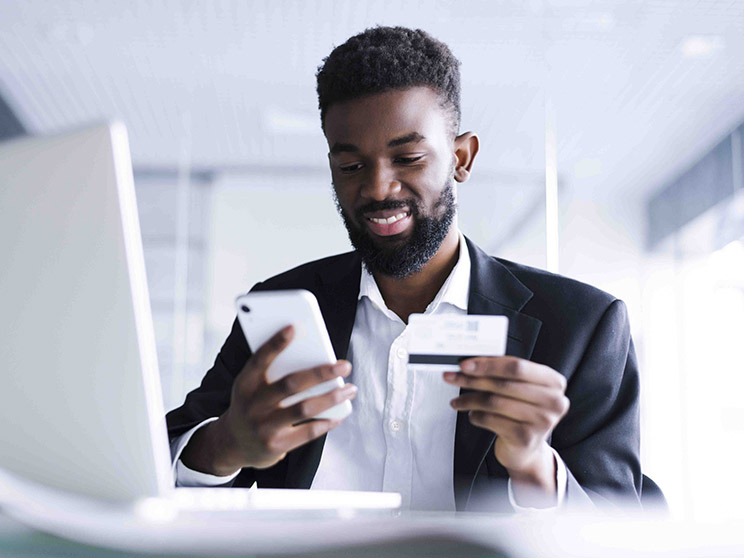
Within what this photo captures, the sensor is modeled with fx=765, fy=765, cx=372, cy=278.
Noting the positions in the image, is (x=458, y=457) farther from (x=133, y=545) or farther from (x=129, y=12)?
(x=129, y=12)

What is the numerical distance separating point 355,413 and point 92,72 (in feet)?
10.5

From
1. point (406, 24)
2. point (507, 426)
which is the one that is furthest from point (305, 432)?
point (406, 24)

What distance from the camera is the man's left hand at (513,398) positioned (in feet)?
2.71

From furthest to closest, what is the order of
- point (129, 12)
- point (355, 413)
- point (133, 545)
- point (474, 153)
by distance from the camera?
point (129, 12)
point (474, 153)
point (355, 413)
point (133, 545)

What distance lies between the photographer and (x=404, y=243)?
141cm

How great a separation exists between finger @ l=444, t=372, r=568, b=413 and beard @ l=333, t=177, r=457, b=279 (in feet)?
1.96

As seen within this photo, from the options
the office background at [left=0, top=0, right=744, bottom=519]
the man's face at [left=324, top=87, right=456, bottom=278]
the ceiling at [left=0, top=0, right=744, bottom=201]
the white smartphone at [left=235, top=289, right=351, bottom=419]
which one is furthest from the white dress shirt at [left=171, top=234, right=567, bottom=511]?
the office background at [left=0, top=0, right=744, bottom=519]

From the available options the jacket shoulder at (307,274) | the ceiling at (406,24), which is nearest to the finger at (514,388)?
the jacket shoulder at (307,274)

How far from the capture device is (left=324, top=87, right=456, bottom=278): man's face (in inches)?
53.4

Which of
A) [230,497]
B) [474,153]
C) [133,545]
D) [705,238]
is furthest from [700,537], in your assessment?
[705,238]

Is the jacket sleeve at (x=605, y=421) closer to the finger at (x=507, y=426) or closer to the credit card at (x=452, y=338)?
the finger at (x=507, y=426)

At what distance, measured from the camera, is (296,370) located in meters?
0.94

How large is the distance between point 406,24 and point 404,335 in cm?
253

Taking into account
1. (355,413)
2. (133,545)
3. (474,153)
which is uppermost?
(474,153)
